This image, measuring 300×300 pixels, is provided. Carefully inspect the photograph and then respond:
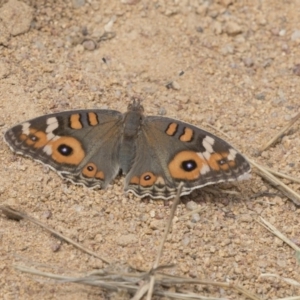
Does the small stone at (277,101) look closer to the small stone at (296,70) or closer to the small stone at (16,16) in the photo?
the small stone at (296,70)

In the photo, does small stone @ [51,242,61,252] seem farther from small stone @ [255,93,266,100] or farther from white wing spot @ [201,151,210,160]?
small stone @ [255,93,266,100]

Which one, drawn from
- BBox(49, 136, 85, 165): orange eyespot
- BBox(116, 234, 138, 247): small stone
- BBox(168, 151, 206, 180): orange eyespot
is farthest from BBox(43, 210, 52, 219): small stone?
BBox(168, 151, 206, 180): orange eyespot

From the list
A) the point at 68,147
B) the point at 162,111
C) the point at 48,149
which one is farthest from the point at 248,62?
the point at 48,149

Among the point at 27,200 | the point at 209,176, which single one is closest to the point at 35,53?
the point at 27,200

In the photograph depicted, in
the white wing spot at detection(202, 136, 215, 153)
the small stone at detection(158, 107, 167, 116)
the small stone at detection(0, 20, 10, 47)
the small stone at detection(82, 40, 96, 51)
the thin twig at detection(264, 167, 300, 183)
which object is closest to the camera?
the white wing spot at detection(202, 136, 215, 153)

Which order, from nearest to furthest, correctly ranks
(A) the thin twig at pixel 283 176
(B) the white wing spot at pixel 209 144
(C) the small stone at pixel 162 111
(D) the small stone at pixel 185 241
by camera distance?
(D) the small stone at pixel 185 241 → (B) the white wing spot at pixel 209 144 → (A) the thin twig at pixel 283 176 → (C) the small stone at pixel 162 111

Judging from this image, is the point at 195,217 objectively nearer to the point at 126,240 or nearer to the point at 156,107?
the point at 126,240

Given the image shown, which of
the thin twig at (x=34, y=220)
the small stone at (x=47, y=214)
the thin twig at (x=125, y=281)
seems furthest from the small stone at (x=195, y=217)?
the small stone at (x=47, y=214)
